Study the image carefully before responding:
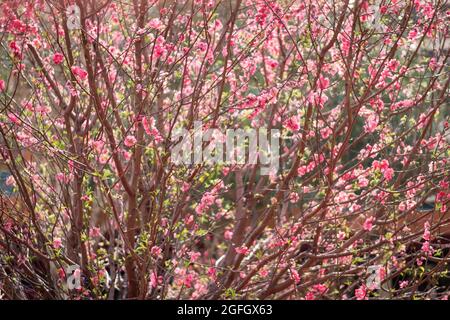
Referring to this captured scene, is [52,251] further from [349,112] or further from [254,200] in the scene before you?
[349,112]


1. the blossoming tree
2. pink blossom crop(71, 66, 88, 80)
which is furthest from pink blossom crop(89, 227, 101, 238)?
pink blossom crop(71, 66, 88, 80)

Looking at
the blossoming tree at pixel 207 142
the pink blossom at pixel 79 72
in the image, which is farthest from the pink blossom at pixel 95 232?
the pink blossom at pixel 79 72

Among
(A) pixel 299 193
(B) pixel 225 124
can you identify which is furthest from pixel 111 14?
(A) pixel 299 193

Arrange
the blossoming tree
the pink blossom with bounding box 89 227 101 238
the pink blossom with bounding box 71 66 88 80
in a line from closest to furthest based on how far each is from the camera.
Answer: the pink blossom with bounding box 71 66 88 80 → the blossoming tree → the pink blossom with bounding box 89 227 101 238

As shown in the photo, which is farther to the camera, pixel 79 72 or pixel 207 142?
pixel 207 142

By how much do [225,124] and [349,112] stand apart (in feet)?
5.22

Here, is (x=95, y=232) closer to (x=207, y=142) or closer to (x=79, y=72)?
(x=207, y=142)

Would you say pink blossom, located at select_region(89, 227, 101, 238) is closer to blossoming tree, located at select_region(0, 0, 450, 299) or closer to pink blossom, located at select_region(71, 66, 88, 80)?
blossoming tree, located at select_region(0, 0, 450, 299)

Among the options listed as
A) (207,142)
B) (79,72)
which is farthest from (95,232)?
(79,72)

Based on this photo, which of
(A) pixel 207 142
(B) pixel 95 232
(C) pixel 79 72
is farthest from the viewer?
(B) pixel 95 232

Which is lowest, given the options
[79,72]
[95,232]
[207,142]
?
[95,232]

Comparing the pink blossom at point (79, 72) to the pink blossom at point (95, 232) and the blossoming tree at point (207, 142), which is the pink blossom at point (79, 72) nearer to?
the blossoming tree at point (207, 142)

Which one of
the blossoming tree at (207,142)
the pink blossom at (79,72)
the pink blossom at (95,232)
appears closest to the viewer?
the pink blossom at (79,72)
